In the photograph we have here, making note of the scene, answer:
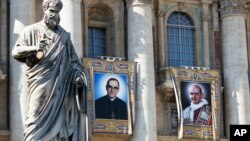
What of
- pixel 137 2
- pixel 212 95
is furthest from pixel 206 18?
pixel 137 2

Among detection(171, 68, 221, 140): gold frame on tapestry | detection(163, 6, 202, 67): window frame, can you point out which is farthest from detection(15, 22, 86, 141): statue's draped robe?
detection(163, 6, 202, 67): window frame

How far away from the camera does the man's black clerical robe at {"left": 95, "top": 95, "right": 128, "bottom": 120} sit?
1460 inches

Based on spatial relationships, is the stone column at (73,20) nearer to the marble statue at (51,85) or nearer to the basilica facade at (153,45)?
the basilica facade at (153,45)

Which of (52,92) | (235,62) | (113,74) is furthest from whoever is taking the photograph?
(235,62)

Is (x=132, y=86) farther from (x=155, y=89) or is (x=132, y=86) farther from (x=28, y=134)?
(x=28, y=134)

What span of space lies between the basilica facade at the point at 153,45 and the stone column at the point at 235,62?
0.05 meters

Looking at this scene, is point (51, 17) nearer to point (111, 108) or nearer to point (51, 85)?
point (51, 85)

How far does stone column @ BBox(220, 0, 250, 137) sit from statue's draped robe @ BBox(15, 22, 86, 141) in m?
28.2

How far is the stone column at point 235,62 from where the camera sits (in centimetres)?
4025

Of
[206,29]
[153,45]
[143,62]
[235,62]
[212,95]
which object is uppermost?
[206,29]

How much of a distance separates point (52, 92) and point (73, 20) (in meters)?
23.6

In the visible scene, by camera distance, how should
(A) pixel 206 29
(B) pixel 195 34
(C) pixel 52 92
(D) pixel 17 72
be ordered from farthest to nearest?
(A) pixel 206 29
(B) pixel 195 34
(D) pixel 17 72
(C) pixel 52 92

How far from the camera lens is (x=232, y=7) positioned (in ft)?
136

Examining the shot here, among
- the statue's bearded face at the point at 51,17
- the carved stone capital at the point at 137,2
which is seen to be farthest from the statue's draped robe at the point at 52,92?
the carved stone capital at the point at 137,2
